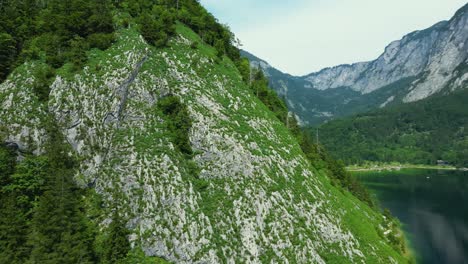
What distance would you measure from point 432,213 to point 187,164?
4660 inches

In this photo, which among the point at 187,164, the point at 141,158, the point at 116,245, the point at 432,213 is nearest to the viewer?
the point at 116,245

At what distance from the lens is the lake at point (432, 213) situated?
82062 millimetres

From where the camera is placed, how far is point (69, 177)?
38594mm

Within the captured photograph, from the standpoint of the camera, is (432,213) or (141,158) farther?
(432,213)

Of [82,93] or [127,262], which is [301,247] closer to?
[127,262]

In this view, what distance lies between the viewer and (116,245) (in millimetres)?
34031

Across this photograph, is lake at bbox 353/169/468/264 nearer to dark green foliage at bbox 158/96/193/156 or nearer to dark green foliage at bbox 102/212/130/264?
dark green foliage at bbox 158/96/193/156

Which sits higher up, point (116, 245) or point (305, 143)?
point (305, 143)

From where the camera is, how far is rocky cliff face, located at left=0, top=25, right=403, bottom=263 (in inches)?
1516

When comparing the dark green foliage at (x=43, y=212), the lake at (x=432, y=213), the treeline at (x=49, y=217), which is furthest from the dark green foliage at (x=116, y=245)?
the lake at (x=432, y=213)

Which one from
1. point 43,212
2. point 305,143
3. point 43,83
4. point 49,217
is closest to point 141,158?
point 49,217

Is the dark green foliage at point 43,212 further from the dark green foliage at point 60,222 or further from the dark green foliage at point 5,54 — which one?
the dark green foliage at point 5,54

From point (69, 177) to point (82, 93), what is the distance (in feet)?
49.3

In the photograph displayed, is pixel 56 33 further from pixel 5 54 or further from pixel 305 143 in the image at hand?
pixel 305 143
